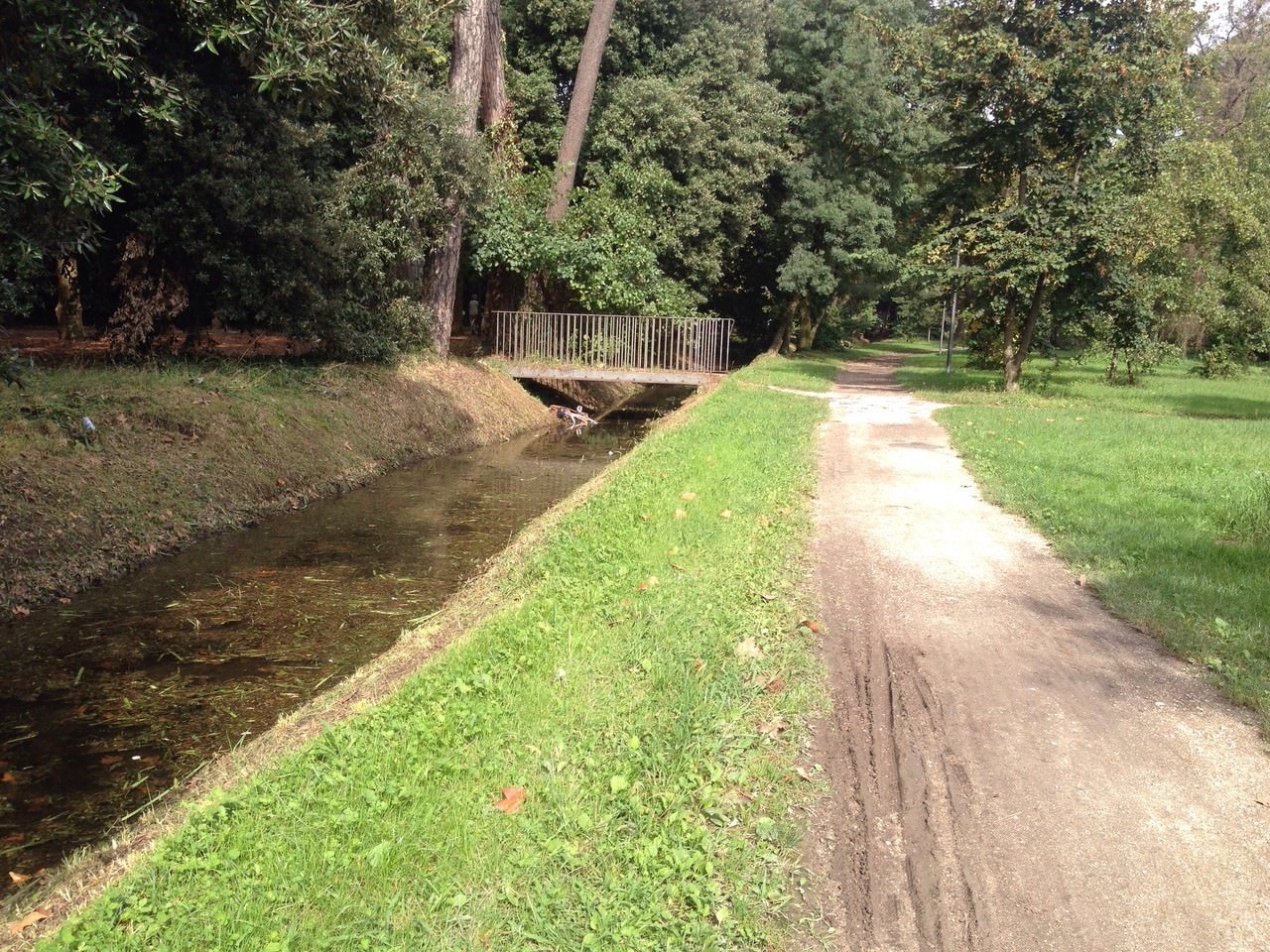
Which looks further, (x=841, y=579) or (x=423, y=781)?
(x=841, y=579)

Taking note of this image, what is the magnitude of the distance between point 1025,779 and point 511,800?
2139 millimetres

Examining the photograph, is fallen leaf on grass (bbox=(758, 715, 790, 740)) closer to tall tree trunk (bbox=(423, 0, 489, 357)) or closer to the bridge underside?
tall tree trunk (bbox=(423, 0, 489, 357))

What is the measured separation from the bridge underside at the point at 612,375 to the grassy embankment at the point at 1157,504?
616cm

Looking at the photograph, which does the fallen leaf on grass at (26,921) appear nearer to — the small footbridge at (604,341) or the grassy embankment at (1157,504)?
the grassy embankment at (1157,504)

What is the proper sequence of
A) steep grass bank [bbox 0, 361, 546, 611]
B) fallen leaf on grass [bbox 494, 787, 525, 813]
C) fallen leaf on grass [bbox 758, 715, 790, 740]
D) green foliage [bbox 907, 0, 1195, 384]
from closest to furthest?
fallen leaf on grass [bbox 494, 787, 525, 813], fallen leaf on grass [bbox 758, 715, 790, 740], steep grass bank [bbox 0, 361, 546, 611], green foliage [bbox 907, 0, 1195, 384]

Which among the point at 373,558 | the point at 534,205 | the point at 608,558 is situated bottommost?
the point at 373,558

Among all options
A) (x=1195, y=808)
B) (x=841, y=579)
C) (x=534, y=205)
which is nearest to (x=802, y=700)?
(x=1195, y=808)

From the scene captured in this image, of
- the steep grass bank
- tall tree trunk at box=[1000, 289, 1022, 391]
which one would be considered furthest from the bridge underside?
tall tree trunk at box=[1000, 289, 1022, 391]

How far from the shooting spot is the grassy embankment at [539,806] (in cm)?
316

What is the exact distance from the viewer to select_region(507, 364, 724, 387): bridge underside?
2219 cm

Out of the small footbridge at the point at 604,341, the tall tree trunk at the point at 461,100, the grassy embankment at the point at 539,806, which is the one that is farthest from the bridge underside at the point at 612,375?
the grassy embankment at the point at 539,806

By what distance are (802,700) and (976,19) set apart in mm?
19970

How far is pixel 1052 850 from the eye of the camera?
3.60m

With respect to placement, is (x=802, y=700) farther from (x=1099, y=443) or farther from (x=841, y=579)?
(x=1099, y=443)
